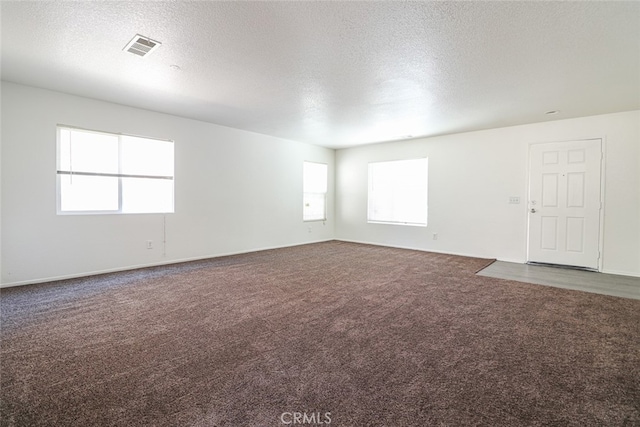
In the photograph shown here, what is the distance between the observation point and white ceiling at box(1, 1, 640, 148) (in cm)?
216

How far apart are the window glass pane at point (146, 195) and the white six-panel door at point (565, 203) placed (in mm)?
6444

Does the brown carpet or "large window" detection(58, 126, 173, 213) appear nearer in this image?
the brown carpet

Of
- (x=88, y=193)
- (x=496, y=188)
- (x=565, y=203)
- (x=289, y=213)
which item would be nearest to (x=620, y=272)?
(x=565, y=203)

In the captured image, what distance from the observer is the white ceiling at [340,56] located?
2162 mm

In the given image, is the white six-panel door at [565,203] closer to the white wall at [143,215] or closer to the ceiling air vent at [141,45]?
the white wall at [143,215]

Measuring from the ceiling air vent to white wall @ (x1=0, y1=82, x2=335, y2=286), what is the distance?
2.12m

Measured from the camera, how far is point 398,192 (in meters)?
6.98

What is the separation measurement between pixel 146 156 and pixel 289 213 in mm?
3220

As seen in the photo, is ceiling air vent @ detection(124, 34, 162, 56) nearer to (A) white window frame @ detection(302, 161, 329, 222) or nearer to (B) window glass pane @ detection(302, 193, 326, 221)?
(A) white window frame @ detection(302, 161, 329, 222)

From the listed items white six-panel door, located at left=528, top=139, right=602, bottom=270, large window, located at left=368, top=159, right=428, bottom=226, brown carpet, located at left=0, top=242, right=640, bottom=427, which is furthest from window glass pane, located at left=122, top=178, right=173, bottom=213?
white six-panel door, located at left=528, top=139, right=602, bottom=270

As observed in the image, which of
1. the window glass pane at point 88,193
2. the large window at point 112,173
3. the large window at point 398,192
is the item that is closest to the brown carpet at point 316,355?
the window glass pane at point 88,193

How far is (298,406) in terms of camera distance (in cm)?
159

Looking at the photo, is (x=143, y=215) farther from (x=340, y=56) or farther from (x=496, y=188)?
(x=496, y=188)

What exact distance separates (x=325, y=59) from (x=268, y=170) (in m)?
3.89
